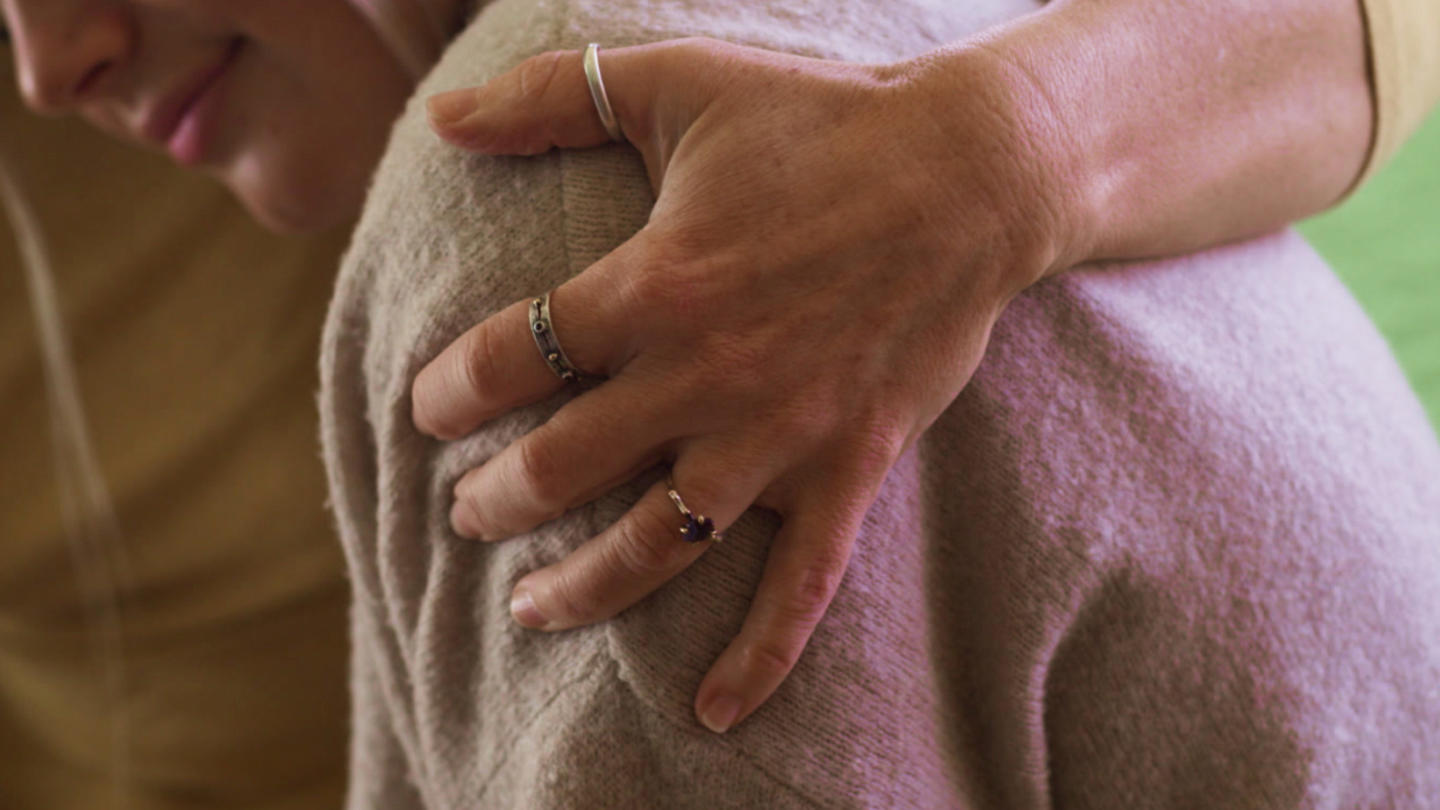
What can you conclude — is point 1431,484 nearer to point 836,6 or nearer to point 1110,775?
point 1110,775

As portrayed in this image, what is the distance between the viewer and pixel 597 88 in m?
0.48

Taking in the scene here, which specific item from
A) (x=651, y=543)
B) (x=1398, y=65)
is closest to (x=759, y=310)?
(x=651, y=543)

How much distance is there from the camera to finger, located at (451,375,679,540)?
18.1 inches

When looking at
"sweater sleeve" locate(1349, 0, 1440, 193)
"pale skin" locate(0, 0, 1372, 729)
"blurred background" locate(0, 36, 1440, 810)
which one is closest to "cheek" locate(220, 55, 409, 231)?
"blurred background" locate(0, 36, 1440, 810)

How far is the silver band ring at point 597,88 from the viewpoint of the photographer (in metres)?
0.48

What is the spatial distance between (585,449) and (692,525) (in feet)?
0.19

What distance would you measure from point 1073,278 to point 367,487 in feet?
1.31

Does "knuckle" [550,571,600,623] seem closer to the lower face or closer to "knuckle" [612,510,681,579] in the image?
"knuckle" [612,510,681,579]

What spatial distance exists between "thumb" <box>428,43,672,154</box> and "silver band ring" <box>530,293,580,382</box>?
0.08 meters

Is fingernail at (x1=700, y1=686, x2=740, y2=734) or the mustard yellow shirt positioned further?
the mustard yellow shirt

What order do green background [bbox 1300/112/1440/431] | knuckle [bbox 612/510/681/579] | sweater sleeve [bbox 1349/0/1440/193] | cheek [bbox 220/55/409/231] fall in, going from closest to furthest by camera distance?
knuckle [bbox 612/510/681/579]
sweater sleeve [bbox 1349/0/1440/193]
cheek [bbox 220/55/409/231]
green background [bbox 1300/112/1440/431]

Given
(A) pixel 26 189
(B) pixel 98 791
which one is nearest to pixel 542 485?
(A) pixel 26 189

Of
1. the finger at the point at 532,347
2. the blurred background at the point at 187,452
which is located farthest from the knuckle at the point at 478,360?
the blurred background at the point at 187,452

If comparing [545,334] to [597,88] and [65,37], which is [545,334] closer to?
[597,88]
